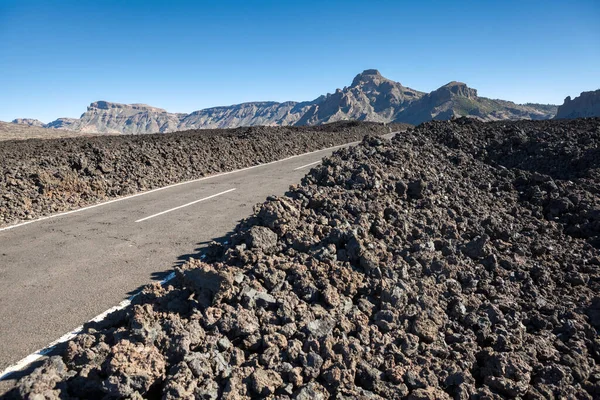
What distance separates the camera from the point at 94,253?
22.3 feet

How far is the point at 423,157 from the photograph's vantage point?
31.3 feet

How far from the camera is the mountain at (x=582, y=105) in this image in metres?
130

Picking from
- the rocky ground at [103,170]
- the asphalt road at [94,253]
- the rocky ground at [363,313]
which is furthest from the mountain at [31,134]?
the rocky ground at [363,313]

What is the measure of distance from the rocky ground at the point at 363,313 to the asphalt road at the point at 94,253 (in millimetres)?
872

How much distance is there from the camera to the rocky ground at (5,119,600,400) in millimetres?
3119

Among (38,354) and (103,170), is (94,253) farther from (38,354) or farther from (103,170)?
(103,170)

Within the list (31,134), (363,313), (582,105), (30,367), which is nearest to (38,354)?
(30,367)

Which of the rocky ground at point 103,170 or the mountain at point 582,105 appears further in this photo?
the mountain at point 582,105

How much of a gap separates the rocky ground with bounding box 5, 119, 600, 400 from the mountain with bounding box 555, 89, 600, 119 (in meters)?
152

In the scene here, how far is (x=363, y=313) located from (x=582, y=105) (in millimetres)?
176933

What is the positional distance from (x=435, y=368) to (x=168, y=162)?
13.2m

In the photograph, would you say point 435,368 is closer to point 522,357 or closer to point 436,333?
point 436,333

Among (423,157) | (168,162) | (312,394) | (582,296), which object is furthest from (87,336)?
(168,162)

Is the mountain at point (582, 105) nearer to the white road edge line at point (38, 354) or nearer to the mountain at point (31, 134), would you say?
the mountain at point (31, 134)
